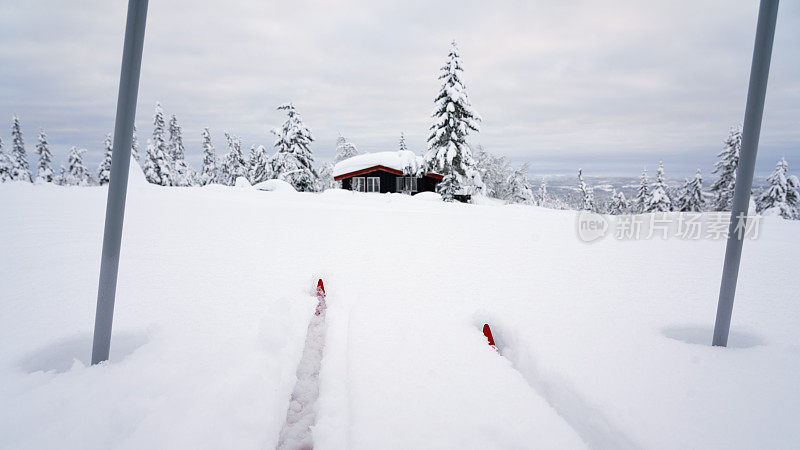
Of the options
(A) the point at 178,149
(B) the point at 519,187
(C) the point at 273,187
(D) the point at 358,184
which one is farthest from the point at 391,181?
(A) the point at 178,149

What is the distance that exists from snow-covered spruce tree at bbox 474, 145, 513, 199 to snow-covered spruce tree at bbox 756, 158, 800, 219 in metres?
26.2

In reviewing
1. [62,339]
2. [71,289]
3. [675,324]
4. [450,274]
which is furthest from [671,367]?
[71,289]

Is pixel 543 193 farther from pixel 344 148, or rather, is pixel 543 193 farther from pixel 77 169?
pixel 77 169

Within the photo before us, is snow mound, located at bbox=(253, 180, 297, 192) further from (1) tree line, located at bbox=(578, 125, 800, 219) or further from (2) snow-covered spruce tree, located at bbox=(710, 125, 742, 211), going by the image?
(2) snow-covered spruce tree, located at bbox=(710, 125, 742, 211)

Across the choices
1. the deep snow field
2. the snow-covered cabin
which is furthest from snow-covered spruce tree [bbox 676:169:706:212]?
the deep snow field

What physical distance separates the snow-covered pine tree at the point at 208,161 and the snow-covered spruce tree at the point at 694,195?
2603 inches

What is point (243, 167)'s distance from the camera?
57.0m

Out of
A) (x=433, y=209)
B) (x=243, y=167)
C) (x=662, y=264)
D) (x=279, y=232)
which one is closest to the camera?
(x=662, y=264)

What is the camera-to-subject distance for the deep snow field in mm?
2355

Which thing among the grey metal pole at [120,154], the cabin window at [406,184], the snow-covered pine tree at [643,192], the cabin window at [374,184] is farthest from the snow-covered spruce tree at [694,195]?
the grey metal pole at [120,154]

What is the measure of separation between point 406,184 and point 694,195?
3446 centimetres

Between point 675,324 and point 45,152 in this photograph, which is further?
point 45,152

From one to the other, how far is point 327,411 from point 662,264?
708 cm

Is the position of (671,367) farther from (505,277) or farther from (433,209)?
(433,209)
